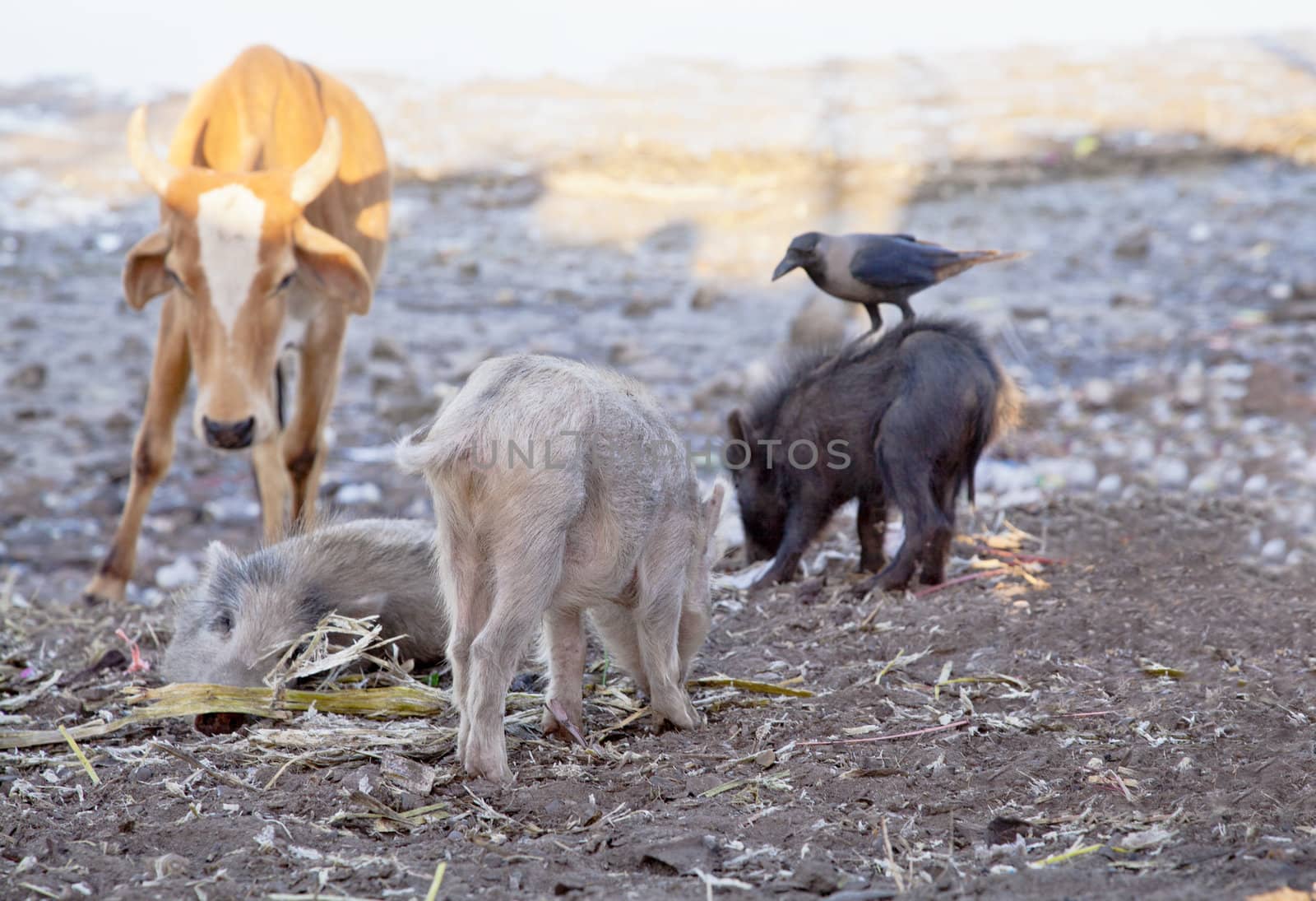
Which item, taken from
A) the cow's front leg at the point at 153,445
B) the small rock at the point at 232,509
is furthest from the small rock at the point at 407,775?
the small rock at the point at 232,509

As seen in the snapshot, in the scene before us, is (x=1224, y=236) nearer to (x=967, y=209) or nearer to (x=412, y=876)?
(x=967, y=209)

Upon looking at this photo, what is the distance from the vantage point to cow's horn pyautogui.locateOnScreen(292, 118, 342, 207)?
606cm

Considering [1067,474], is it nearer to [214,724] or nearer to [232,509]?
[232,509]

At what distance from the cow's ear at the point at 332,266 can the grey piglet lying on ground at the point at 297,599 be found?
1.58 meters

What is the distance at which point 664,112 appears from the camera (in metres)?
16.6

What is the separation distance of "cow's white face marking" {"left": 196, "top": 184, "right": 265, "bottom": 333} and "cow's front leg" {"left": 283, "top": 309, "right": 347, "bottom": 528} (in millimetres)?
788

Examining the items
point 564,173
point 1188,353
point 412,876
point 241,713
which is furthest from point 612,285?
point 412,876

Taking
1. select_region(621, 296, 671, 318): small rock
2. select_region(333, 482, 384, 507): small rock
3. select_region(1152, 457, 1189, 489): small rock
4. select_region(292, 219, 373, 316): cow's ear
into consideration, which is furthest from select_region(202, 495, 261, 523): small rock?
select_region(1152, 457, 1189, 489): small rock

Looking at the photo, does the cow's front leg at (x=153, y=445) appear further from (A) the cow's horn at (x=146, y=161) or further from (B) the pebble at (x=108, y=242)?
(B) the pebble at (x=108, y=242)

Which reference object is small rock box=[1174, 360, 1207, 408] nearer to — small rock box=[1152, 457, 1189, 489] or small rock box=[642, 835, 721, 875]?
small rock box=[1152, 457, 1189, 489]

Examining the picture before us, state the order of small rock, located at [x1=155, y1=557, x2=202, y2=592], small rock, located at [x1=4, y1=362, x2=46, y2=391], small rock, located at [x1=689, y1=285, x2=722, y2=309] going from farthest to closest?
1. small rock, located at [x1=689, y1=285, x2=722, y2=309]
2. small rock, located at [x1=4, y1=362, x2=46, y2=391]
3. small rock, located at [x1=155, y1=557, x2=202, y2=592]

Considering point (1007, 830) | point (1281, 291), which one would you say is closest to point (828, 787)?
point (1007, 830)

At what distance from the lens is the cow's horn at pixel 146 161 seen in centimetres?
600

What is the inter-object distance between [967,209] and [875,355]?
8020 mm
